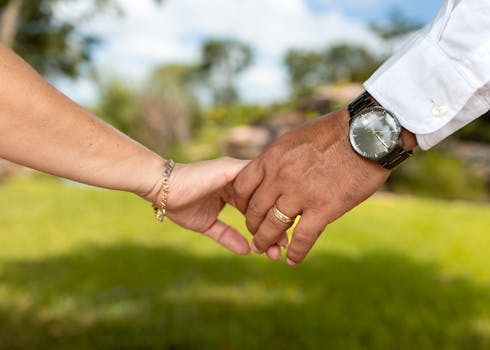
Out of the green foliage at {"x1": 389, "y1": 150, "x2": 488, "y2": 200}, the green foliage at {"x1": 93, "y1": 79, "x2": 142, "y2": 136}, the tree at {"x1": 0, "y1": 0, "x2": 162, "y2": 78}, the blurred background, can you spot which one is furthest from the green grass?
the green foliage at {"x1": 93, "y1": 79, "x2": 142, "y2": 136}

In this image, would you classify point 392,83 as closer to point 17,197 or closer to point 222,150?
point 17,197

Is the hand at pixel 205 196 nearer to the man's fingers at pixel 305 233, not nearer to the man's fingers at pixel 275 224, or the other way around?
the man's fingers at pixel 275 224

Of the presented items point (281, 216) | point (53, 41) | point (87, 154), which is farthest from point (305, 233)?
point (53, 41)

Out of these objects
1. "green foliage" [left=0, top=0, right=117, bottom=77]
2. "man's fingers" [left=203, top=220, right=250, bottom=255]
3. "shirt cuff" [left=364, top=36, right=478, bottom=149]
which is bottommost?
"green foliage" [left=0, top=0, right=117, bottom=77]

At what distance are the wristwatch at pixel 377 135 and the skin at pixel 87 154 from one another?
19.6 inches

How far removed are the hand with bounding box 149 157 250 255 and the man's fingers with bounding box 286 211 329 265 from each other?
0.32 m

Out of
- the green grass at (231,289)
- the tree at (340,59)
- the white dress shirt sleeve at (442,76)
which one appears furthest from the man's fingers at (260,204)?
the tree at (340,59)

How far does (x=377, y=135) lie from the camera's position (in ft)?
6.24

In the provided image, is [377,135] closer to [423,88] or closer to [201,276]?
[423,88]

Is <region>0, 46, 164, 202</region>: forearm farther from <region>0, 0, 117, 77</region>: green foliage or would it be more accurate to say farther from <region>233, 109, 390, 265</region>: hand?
<region>0, 0, 117, 77</region>: green foliage

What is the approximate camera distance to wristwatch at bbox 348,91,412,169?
1.90 metres

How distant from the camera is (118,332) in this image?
11.9 ft

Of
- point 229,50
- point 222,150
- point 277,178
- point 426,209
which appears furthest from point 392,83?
point 229,50

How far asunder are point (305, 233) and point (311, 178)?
0.23 m
